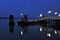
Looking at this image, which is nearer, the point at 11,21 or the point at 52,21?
the point at 11,21

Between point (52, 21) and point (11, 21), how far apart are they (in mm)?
4197

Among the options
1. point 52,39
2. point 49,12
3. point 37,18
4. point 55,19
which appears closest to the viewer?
point 52,39

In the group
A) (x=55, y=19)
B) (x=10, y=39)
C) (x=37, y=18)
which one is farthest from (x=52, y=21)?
(x=10, y=39)

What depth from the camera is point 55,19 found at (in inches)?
717

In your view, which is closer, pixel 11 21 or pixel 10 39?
pixel 10 39

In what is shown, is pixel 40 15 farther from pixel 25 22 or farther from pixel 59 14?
pixel 25 22

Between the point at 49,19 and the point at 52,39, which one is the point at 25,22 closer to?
the point at 49,19

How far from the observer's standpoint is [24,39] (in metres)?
6.03

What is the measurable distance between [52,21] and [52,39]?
12.6 m

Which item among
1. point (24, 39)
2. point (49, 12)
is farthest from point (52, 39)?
point (49, 12)

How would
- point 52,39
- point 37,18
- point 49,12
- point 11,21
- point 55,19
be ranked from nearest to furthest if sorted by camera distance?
point 52,39 → point 11,21 → point 55,19 → point 49,12 → point 37,18

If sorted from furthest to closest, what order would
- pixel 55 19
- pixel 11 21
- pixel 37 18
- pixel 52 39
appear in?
pixel 37 18 < pixel 55 19 < pixel 11 21 < pixel 52 39

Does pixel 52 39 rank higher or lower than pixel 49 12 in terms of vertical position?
lower

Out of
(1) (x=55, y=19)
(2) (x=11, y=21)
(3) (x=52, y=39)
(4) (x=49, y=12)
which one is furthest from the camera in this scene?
(4) (x=49, y=12)
